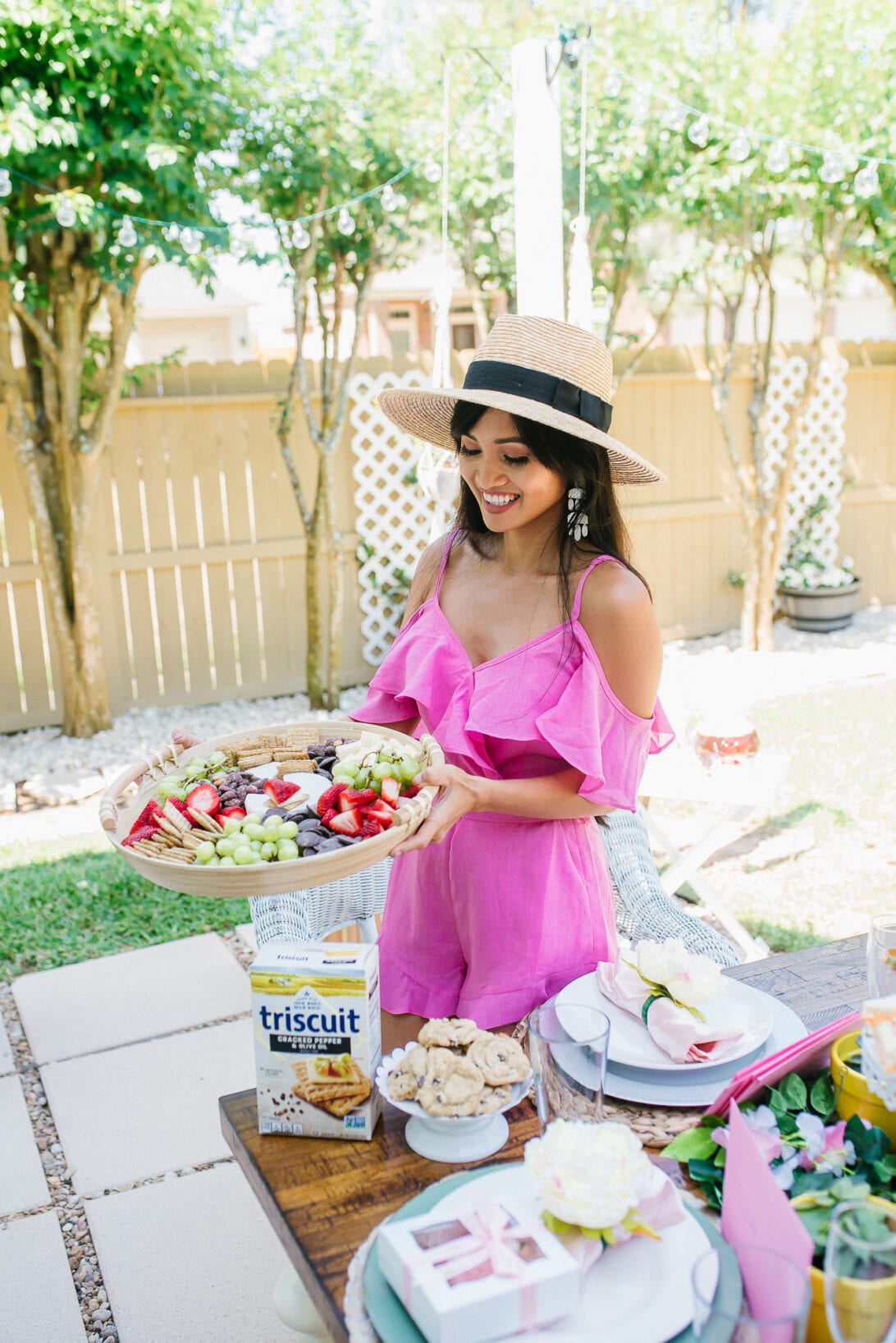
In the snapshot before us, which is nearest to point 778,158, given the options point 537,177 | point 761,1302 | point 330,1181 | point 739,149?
point 739,149

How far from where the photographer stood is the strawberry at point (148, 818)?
151cm

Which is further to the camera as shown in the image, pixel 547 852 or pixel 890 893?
pixel 890 893

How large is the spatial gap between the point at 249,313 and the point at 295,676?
1689cm

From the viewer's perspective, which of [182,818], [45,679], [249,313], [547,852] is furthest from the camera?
[249,313]

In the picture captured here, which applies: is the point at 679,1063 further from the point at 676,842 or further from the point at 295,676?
the point at 295,676

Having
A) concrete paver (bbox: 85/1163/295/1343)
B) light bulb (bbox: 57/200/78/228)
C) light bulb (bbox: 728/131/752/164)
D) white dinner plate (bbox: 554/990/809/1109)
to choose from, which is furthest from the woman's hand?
light bulb (bbox: 728/131/752/164)

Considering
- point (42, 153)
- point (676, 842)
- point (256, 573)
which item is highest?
point (42, 153)

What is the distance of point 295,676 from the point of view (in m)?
6.20

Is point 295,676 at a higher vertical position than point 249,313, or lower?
lower

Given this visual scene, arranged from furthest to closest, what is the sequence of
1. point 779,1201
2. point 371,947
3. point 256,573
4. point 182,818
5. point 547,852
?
point 256,573
point 547,852
point 182,818
point 371,947
point 779,1201

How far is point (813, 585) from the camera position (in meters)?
7.31

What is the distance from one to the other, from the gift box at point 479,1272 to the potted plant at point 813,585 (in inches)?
266

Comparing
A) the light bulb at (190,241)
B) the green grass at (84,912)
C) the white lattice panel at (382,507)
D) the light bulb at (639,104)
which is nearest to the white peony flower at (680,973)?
the green grass at (84,912)

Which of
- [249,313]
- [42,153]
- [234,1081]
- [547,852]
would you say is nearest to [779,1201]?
[547,852]
